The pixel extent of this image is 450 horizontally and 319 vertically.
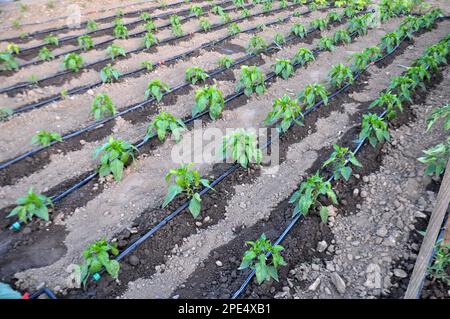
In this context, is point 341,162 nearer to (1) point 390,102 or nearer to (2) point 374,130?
(2) point 374,130

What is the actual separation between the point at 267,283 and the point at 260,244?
37 centimetres

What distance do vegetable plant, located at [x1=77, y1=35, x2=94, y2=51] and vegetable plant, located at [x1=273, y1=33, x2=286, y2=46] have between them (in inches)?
158

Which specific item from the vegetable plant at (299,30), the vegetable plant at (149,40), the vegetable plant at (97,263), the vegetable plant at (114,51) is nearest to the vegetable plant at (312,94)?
the vegetable plant at (299,30)

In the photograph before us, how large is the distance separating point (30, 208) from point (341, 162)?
12.1ft

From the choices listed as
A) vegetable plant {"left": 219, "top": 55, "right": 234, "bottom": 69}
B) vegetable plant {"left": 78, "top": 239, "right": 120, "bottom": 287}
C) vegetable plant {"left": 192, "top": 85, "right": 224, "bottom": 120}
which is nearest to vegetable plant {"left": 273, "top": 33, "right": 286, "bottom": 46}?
vegetable plant {"left": 219, "top": 55, "right": 234, "bottom": 69}

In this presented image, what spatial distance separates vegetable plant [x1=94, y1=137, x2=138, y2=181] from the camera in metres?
4.43

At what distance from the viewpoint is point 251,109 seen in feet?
A: 19.8

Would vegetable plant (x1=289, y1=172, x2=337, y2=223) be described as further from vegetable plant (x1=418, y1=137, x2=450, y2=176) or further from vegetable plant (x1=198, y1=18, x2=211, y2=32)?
vegetable plant (x1=198, y1=18, x2=211, y2=32)

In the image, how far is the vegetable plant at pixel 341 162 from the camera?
434cm

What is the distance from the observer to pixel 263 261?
3.37 m

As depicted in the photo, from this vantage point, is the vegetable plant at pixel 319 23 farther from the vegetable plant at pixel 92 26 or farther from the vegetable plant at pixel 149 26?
the vegetable plant at pixel 92 26

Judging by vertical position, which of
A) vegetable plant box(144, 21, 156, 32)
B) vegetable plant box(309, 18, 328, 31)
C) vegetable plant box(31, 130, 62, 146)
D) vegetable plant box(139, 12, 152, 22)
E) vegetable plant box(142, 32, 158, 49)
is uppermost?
vegetable plant box(139, 12, 152, 22)

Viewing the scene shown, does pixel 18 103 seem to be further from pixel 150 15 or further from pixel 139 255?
pixel 150 15

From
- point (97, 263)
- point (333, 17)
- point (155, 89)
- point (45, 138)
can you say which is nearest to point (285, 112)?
point (155, 89)
